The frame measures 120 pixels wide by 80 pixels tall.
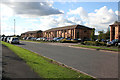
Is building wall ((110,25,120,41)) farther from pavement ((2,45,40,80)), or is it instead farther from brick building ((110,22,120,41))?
pavement ((2,45,40,80))

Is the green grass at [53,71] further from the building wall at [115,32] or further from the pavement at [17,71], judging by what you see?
the building wall at [115,32]

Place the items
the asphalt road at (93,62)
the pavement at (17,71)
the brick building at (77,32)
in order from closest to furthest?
the pavement at (17,71) < the asphalt road at (93,62) < the brick building at (77,32)

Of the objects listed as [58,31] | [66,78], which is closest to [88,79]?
[66,78]

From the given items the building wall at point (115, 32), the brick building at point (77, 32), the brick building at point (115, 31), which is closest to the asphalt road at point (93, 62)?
the building wall at point (115, 32)

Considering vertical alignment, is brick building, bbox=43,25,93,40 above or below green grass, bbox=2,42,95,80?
above

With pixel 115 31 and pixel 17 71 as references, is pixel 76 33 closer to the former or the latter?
pixel 115 31

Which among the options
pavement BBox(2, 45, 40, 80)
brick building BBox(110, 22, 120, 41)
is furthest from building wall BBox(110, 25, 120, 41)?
pavement BBox(2, 45, 40, 80)

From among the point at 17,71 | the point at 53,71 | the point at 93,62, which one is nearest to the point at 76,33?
the point at 93,62

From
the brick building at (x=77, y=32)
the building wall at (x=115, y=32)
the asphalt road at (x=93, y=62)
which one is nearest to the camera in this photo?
the asphalt road at (x=93, y=62)

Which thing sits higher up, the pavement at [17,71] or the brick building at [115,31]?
the brick building at [115,31]

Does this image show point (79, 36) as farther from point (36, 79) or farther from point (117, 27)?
point (36, 79)

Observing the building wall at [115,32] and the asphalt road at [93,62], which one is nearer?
the asphalt road at [93,62]

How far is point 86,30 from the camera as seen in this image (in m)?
57.1

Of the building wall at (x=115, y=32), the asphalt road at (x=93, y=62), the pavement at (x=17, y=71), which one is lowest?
the asphalt road at (x=93, y=62)
